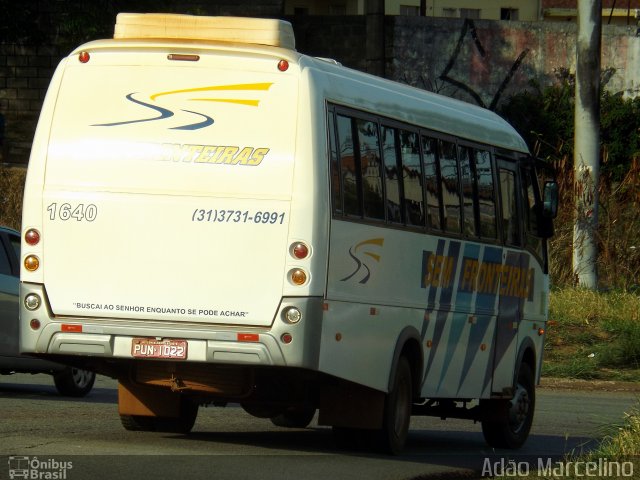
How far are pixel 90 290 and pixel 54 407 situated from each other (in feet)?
14.6

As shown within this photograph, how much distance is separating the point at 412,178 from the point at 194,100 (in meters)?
2.29

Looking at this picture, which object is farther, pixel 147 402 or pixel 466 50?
pixel 466 50

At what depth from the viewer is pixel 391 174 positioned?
→ 12.3m

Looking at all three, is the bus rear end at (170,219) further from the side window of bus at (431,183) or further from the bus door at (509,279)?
the bus door at (509,279)

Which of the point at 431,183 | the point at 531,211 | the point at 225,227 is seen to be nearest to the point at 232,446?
the point at 225,227

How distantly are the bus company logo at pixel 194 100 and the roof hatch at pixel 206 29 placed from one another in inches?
25.8

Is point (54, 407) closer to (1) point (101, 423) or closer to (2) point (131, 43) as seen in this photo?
(1) point (101, 423)

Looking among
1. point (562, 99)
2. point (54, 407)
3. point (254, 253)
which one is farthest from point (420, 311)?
point (562, 99)

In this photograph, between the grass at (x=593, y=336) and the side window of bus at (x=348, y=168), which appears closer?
the side window of bus at (x=348, y=168)

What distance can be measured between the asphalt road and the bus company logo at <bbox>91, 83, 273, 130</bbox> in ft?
8.12

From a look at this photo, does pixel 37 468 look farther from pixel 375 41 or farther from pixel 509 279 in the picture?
pixel 375 41

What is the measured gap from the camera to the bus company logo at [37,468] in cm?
977

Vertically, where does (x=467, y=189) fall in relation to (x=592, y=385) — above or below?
above

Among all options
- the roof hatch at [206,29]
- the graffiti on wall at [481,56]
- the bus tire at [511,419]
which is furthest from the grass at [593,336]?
the graffiti on wall at [481,56]
